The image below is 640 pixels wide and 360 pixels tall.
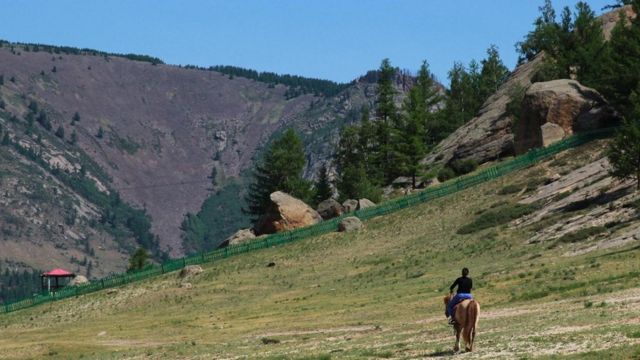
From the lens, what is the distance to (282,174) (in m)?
152

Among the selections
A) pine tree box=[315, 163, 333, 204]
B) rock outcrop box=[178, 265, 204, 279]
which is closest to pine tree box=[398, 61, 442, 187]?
pine tree box=[315, 163, 333, 204]

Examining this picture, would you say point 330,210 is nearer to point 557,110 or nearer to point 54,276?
point 557,110

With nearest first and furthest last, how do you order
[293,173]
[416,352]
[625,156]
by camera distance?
[416,352]
[625,156]
[293,173]

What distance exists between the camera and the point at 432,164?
442 ft

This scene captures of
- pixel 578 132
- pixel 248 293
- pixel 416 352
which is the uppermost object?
pixel 578 132

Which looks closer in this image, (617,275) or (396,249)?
(617,275)

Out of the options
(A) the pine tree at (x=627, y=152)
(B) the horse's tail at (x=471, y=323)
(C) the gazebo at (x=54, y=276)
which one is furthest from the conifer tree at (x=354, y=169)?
(B) the horse's tail at (x=471, y=323)

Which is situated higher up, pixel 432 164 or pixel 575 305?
pixel 432 164

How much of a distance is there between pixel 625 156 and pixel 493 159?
4498cm

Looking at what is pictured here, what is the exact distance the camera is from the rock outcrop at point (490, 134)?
120688mm

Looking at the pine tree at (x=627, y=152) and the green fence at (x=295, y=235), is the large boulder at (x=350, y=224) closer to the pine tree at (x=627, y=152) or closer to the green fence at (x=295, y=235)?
the green fence at (x=295, y=235)

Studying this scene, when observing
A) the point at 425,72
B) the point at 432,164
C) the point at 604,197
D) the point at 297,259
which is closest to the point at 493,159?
the point at 432,164

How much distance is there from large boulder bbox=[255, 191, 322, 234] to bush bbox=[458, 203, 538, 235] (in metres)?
31.0

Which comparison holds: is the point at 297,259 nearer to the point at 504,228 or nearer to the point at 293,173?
the point at 504,228
